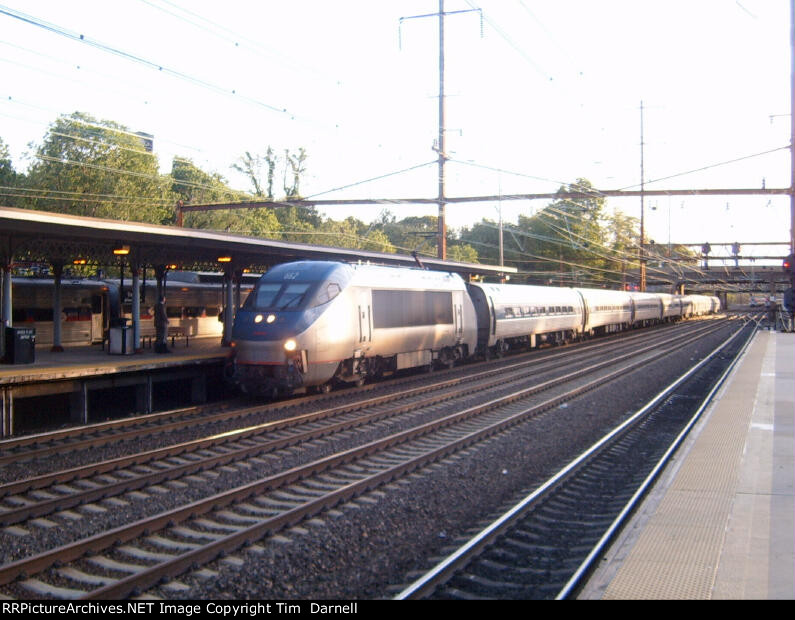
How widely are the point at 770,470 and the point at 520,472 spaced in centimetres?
302

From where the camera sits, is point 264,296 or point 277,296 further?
point 264,296

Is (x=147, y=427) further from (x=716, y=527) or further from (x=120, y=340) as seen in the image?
(x=716, y=527)

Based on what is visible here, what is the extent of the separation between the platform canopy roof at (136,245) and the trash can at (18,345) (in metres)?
1.97

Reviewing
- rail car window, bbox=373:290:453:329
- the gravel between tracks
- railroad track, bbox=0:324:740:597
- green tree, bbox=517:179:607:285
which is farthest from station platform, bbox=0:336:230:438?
green tree, bbox=517:179:607:285

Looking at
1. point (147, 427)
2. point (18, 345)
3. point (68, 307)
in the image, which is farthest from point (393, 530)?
point (68, 307)

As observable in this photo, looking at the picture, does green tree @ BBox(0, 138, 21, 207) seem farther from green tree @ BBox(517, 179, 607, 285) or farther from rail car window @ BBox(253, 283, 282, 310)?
green tree @ BBox(517, 179, 607, 285)

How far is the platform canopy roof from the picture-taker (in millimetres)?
12352

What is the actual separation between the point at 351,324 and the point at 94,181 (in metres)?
25.8

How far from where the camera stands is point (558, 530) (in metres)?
7.08

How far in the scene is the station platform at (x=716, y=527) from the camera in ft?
15.9

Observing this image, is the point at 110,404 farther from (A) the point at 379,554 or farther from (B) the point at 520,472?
(A) the point at 379,554

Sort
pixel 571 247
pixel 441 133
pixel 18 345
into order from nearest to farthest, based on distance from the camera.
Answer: pixel 18 345
pixel 441 133
pixel 571 247

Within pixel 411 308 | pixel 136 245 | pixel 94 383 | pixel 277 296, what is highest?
pixel 136 245

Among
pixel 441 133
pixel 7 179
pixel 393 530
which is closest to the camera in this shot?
pixel 393 530
